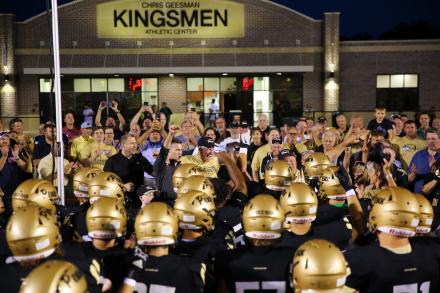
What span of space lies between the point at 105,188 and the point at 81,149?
163 inches

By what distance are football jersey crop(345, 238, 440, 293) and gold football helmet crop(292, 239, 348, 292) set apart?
0.68 m

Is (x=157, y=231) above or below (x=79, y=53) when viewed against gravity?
below

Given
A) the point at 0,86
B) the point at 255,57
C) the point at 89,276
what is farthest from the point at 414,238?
the point at 0,86

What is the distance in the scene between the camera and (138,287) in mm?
3912

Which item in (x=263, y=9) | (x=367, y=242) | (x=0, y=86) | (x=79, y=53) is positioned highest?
(x=263, y=9)

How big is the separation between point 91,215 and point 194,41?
23.5 meters

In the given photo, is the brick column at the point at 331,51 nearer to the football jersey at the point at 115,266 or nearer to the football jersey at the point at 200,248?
the football jersey at the point at 200,248

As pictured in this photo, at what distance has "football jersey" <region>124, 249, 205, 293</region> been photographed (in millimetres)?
3912

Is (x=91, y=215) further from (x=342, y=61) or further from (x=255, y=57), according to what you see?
(x=342, y=61)

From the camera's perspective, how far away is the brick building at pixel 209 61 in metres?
27.0

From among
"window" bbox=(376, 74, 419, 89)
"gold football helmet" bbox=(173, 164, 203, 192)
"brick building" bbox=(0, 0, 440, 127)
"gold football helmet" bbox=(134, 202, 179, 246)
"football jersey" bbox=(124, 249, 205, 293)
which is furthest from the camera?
"window" bbox=(376, 74, 419, 89)

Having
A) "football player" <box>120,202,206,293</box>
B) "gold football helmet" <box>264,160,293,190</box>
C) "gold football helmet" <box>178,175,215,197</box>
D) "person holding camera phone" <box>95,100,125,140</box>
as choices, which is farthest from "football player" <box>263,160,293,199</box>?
"person holding camera phone" <box>95,100,125,140</box>

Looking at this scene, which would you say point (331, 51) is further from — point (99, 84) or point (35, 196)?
point (35, 196)

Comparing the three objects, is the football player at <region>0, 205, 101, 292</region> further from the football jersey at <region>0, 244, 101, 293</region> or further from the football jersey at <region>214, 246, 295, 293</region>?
the football jersey at <region>214, 246, 295, 293</region>
